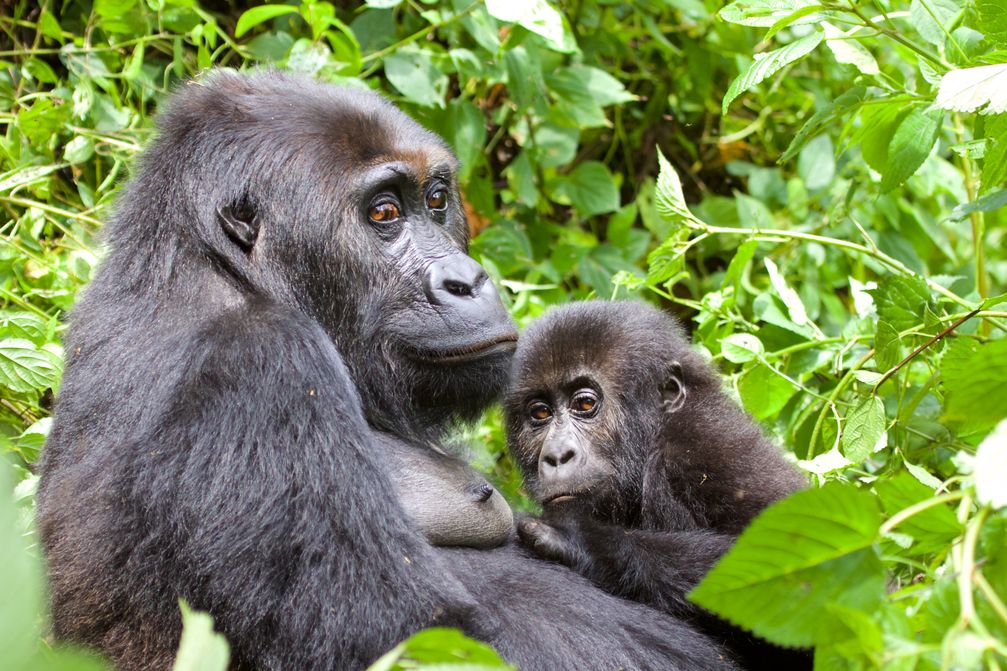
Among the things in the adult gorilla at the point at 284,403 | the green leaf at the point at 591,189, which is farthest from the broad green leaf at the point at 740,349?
the green leaf at the point at 591,189

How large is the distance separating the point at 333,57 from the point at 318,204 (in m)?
1.65

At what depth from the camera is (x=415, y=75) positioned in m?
4.14

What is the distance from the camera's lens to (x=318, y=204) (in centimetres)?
250

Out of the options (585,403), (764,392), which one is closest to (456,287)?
(585,403)

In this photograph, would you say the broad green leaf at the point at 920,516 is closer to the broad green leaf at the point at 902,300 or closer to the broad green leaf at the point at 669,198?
the broad green leaf at the point at 902,300

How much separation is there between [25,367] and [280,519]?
1321mm

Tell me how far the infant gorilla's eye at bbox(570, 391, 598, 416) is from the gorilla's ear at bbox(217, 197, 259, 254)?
44.4 inches

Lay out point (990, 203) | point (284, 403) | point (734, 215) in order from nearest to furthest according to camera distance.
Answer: point (284, 403) → point (990, 203) → point (734, 215)

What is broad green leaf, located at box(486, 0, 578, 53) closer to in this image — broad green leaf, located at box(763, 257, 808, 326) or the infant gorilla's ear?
broad green leaf, located at box(763, 257, 808, 326)

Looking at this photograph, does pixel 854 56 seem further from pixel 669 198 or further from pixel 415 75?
pixel 415 75

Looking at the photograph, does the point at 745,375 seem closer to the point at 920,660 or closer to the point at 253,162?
the point at 253,162

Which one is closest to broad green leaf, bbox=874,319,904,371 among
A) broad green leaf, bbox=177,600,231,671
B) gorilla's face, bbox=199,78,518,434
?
gorilla's face, bbox=199,78,518,434

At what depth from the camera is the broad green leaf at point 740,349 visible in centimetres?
337

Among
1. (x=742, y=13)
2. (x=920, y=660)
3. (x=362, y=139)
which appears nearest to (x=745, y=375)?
(x=742, y=13)
